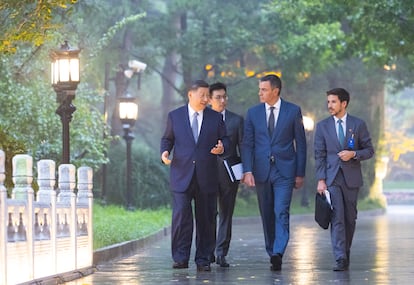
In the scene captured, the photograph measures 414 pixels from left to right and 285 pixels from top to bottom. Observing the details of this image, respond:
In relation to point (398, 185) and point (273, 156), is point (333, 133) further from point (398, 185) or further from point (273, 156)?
point (398, 185)

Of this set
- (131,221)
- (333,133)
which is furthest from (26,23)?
(131,221)

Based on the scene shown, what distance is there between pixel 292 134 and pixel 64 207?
2910mm

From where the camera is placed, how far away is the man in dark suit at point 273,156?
50.9ft

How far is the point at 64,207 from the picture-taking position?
573 inches

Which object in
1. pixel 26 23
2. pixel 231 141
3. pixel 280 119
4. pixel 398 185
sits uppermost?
pixel 26 23

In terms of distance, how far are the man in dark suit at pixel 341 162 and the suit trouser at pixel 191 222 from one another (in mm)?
1303

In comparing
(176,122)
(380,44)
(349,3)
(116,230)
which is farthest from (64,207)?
(380,44)

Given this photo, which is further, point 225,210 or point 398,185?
point 398,185

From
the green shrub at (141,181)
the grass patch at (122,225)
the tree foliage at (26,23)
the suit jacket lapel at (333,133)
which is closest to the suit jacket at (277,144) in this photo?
the suit jacket lapel at (333,133)

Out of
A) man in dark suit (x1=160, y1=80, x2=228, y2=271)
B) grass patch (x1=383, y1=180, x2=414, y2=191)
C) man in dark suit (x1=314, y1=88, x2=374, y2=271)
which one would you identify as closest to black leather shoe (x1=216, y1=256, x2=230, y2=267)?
man in dark suit (x1=160, y1=80, x2=228, y2=271)

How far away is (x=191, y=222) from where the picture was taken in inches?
610

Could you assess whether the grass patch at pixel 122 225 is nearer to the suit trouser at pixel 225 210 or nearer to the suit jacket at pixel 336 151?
the suit trouser at pixel 225 210

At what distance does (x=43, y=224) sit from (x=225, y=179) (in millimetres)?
3290

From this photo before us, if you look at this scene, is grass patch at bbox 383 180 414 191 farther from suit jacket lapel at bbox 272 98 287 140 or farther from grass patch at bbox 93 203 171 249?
suit jacket lapel at bbox 272 98 287 140
